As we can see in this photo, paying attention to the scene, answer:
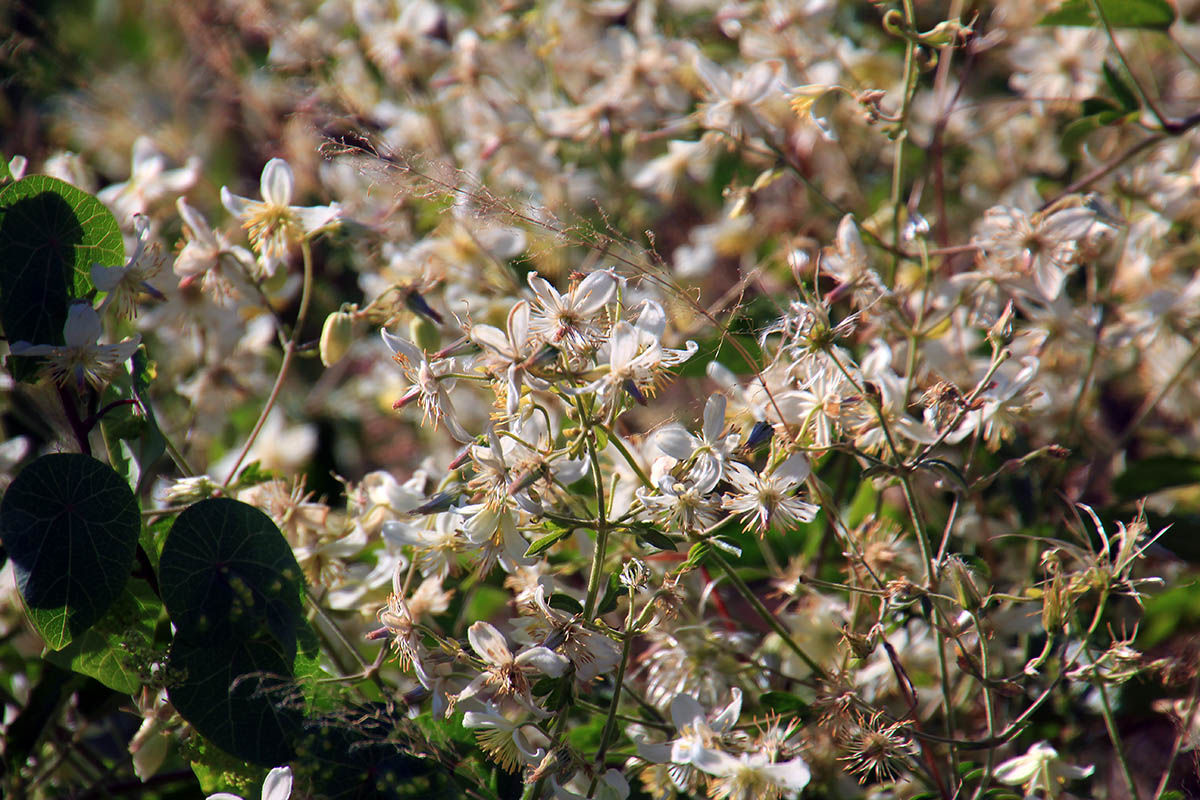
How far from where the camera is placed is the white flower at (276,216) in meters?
0.92

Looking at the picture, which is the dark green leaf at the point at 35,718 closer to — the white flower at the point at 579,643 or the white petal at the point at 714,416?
the white flower at the point at 579,643

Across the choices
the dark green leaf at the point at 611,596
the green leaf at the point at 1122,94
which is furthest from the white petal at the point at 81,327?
the green leaf at the point at 1122,94

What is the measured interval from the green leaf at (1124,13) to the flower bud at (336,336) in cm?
86

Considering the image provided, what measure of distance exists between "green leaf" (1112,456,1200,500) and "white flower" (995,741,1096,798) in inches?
16.6

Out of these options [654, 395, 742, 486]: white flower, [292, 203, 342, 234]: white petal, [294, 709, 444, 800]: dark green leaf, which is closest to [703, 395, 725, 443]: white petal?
[654, 395, 742, 486]: white flower

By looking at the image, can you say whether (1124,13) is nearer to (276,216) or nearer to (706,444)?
(706,444)

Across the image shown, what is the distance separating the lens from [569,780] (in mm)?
700

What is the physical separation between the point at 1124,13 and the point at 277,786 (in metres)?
1.16

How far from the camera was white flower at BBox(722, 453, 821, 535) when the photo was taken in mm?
697

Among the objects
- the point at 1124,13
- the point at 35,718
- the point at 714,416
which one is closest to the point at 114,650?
the point at 35,718

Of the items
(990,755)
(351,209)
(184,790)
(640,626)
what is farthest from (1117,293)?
(184,790)

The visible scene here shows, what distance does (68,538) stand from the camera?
2.43 feet

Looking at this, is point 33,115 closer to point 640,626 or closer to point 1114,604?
point 640,626

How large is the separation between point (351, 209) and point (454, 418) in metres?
0.74
